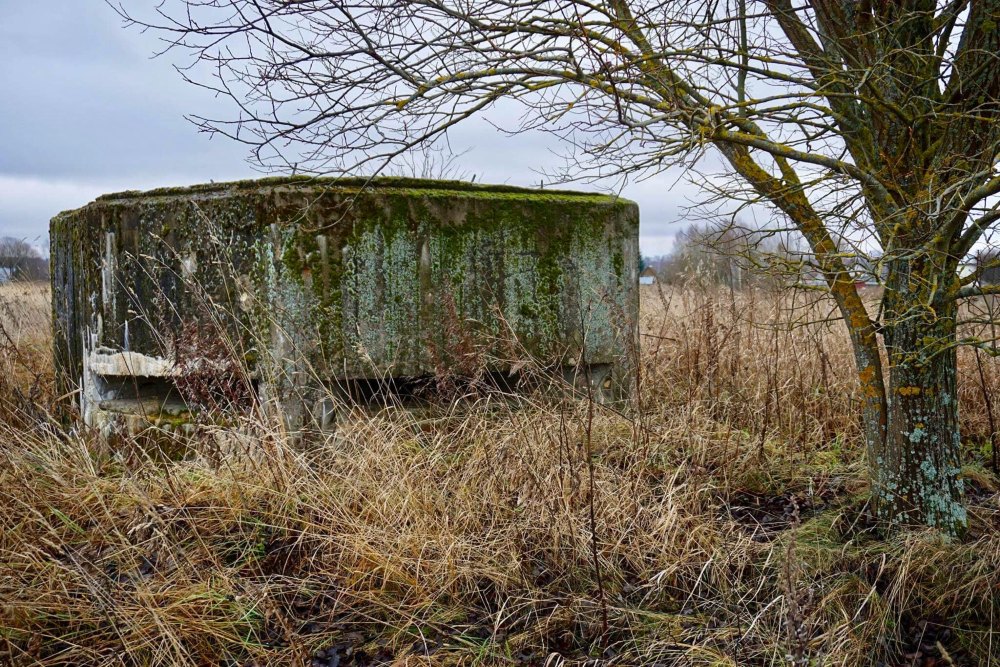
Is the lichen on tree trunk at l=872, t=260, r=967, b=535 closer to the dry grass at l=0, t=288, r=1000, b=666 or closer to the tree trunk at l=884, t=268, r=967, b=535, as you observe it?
the tree trunk at l=884, t=268, r=967, b=535

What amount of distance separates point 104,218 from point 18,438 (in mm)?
1248

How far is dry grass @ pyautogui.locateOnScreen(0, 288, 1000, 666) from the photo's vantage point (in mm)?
2674

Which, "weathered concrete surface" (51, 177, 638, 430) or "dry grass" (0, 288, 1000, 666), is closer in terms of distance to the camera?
"dry grass" (0, 288, 1000, 666)

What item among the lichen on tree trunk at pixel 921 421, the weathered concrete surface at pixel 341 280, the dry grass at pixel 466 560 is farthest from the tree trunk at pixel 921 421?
the weathered concrete surface at pixel 341 280

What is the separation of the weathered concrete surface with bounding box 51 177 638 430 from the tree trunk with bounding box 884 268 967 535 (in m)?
1.16

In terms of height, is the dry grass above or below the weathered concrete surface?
below

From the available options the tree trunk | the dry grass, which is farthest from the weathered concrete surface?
the tree trunk

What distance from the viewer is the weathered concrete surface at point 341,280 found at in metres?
3.93

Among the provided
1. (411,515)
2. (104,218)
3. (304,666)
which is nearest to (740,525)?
(411,515)

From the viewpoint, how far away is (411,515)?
3.17 m

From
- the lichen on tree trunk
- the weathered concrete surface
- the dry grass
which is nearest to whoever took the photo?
the dry grass

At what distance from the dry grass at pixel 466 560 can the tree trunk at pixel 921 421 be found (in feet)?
0.54

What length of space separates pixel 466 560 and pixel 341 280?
1.61 metres

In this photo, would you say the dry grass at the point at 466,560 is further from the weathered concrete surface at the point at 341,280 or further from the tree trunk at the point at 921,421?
the weathered concrete surface at the point at 341,280
